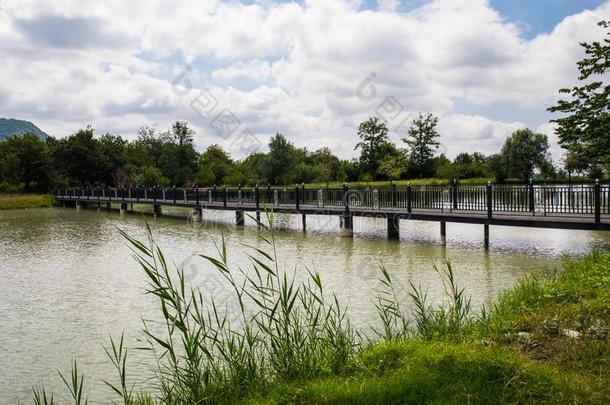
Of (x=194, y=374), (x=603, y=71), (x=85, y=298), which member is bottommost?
(x=85, y=298)

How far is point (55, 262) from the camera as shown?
14156mm

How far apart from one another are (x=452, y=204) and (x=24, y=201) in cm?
4288

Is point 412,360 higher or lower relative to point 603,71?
lower

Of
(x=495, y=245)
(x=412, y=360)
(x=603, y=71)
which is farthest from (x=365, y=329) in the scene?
(x=603, y=71)

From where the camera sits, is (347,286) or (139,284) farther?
(139,284)

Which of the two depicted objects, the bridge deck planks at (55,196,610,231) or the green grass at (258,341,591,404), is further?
the bridge deck planks at (55,196,610,231)

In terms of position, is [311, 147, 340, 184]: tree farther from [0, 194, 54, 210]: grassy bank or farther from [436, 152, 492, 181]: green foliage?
[0, 194, 54, 210]: grassy bank

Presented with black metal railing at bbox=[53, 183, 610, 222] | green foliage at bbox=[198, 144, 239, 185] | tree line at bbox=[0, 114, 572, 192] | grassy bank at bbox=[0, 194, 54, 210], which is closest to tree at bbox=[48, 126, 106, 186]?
tree line at bbox=[0, 114, 572, 192]

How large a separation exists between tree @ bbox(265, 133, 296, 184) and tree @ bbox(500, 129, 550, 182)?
23.1 metres

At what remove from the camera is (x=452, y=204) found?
54.1 ft

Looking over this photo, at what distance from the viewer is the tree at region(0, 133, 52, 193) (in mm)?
51406

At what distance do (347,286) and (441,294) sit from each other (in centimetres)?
182

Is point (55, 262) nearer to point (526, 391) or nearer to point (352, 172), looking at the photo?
point (526, 391)

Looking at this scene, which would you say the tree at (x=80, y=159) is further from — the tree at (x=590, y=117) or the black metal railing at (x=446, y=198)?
the tree at (x=590, y=117)
